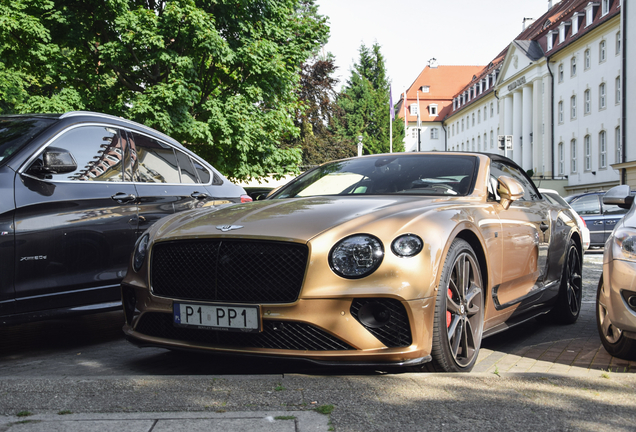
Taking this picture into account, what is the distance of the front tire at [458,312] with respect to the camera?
370 centimetres

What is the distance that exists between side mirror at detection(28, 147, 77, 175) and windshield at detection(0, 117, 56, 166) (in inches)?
6.8

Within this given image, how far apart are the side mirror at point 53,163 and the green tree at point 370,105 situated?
232 ft

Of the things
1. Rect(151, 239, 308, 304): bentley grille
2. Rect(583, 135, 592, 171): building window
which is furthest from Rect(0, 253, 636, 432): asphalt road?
Rect(583, 135, 592, 171): building window

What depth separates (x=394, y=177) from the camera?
505 cm

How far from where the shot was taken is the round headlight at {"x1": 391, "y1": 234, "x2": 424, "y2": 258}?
3551 millimetres

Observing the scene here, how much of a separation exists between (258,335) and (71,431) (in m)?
1.24

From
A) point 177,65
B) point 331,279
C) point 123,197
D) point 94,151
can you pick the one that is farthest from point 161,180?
point 177,65

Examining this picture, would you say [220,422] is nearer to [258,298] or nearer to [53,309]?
[258,298]

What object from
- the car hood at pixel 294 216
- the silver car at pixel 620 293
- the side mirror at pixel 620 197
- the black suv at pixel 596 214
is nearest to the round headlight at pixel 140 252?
the car hood at pixel 294 216

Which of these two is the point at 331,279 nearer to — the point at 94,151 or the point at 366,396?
the point at 366,396

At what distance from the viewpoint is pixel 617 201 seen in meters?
4.93

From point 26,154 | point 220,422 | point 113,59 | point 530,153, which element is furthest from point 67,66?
point 530,153

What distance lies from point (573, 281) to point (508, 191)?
6.49ft

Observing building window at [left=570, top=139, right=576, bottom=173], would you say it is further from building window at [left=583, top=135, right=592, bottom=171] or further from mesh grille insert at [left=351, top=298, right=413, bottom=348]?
mesh grille insert at [left=351, top=298, right=413, bottom=348]
